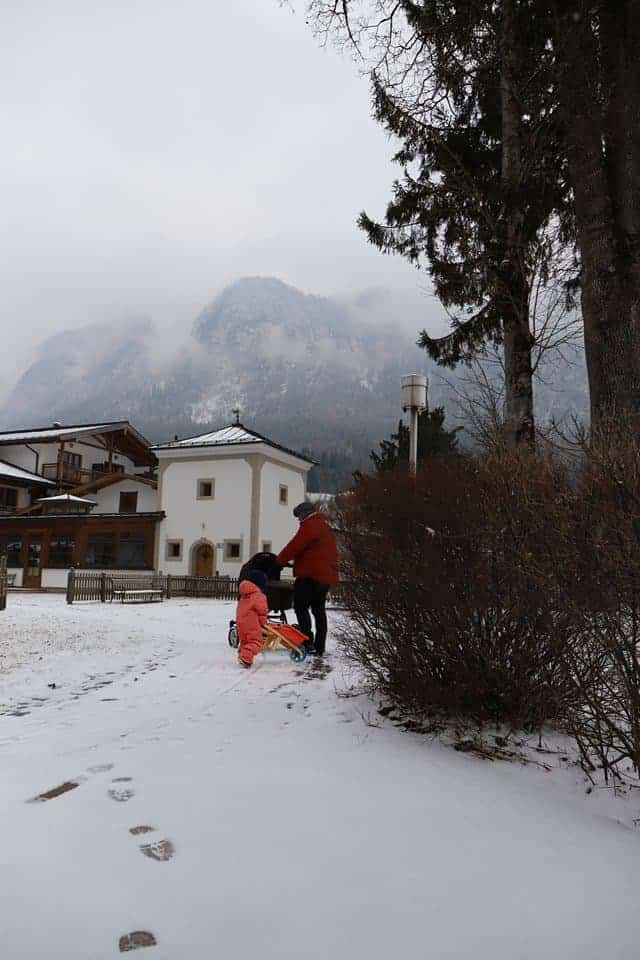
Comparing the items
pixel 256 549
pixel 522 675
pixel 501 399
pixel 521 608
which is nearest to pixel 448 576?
pixel 521 608

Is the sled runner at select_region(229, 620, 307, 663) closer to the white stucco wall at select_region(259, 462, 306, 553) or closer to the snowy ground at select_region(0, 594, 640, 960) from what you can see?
the snowy ground at select_region(0, 594, 640, 960)

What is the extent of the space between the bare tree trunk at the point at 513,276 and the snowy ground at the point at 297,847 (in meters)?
5.08

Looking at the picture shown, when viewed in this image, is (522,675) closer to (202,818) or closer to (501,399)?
(202,818)

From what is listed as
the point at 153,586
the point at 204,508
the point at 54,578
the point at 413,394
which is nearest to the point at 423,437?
the point at 204,508

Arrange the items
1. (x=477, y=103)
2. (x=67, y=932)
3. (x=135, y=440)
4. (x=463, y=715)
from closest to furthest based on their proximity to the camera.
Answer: (x=67, y=932) → (x=463, y=715) → (x=477, y=103) → (x=135, y=440)

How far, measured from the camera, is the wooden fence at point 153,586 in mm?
19797

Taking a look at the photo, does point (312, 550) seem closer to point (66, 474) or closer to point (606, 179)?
point (606, 179)

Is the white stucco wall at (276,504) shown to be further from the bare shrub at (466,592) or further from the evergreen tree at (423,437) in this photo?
the bare shrub at (466,592)

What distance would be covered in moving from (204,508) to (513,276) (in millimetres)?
23165

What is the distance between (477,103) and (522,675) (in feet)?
29.8

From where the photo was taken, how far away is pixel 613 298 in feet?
20.5

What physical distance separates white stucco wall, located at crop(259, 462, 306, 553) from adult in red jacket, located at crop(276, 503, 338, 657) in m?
20.9

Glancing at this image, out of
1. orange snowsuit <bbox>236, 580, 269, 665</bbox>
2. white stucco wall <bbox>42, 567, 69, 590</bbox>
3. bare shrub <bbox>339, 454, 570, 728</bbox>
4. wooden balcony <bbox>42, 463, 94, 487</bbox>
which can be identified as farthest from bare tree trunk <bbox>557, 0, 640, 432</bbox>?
wooden balcony <bbox>42, 463, 94, 487</bbox>

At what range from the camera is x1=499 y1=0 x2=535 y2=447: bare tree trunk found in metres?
7.59
